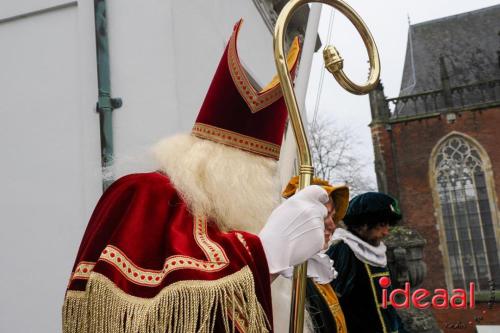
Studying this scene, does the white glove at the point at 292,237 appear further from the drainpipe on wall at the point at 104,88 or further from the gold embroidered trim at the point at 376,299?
the gold embroidered trim at the point at 376,299

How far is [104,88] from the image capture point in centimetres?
270

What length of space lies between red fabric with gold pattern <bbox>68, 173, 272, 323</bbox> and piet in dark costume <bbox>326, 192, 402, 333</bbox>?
1991mm

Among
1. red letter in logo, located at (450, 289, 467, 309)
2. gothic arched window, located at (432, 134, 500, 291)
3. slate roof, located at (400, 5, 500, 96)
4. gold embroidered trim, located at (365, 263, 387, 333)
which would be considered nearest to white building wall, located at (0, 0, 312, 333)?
gold embroidered trim, located at (365, 263, 387, 333)

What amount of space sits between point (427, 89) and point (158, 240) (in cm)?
2444

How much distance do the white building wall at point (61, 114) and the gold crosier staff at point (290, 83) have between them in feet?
4.27

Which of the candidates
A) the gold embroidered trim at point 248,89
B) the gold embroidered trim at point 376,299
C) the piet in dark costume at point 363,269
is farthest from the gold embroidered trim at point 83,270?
the gold embroidered trim at point 376,299

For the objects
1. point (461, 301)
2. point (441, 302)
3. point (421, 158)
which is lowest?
point (461, 301)

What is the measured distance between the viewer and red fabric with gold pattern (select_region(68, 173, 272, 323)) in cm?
121

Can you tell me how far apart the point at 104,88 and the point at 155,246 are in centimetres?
168

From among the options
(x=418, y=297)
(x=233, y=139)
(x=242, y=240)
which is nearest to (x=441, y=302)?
(x=418, y=297)

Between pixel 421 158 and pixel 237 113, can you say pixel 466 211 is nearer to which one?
pixel 421 158

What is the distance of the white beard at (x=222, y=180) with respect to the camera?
1478 millimetres

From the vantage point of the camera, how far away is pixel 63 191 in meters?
2.71

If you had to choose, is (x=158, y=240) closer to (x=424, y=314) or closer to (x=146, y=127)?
(x=146, y=127)
